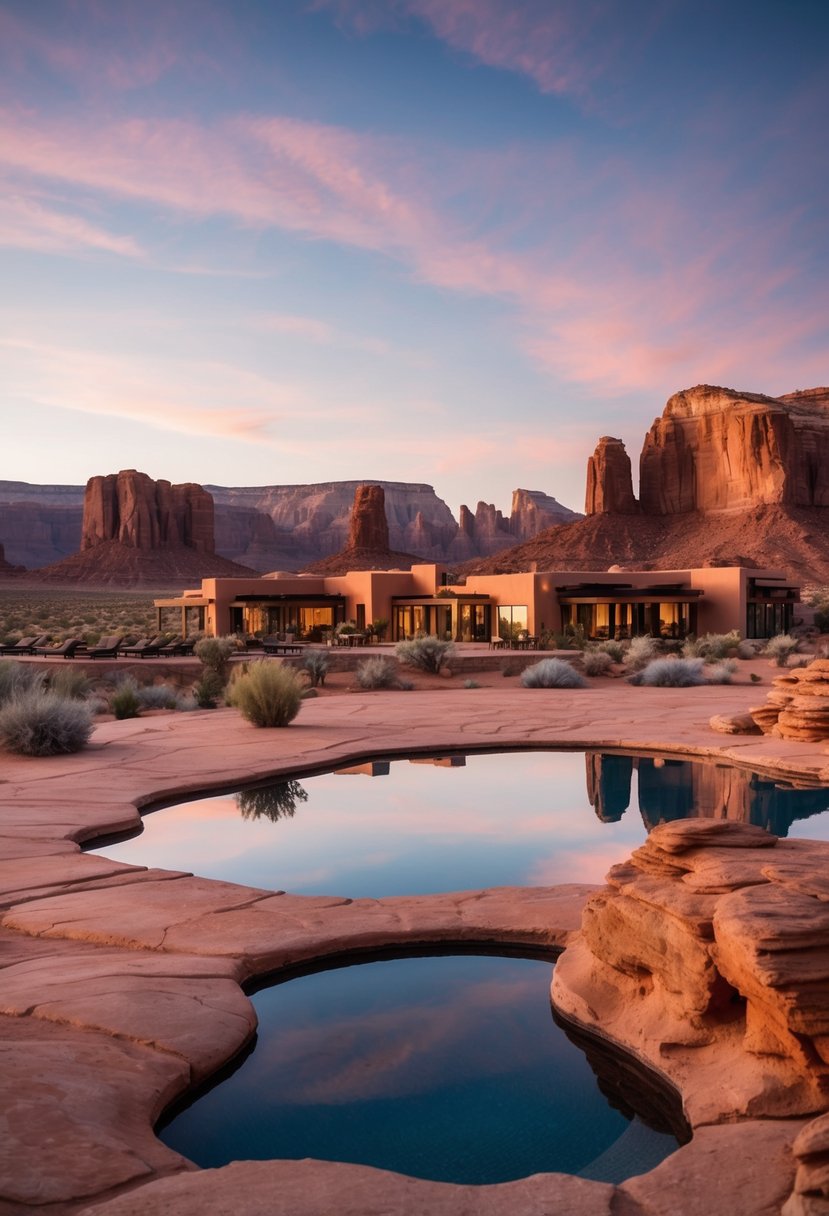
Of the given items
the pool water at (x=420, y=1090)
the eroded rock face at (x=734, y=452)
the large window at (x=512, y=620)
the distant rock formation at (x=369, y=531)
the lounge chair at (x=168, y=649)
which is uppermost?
the eroded rock face at (x=734, y=452)

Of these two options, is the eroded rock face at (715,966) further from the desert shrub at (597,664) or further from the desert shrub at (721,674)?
the desert shrub at (597,664)

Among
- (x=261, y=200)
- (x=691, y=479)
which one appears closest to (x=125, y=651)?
(x=261, y=200)

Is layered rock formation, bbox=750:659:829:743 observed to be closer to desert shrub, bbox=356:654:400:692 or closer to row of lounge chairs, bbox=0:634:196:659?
desert shrub, bbox=356:654:400:692

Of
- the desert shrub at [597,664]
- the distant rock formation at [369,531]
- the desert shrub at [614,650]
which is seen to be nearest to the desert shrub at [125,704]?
the desert shrub at [597,664]

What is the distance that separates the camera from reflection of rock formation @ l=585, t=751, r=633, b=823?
1003 centimetres

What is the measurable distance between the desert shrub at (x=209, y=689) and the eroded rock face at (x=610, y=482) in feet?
207

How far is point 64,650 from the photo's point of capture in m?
24.3

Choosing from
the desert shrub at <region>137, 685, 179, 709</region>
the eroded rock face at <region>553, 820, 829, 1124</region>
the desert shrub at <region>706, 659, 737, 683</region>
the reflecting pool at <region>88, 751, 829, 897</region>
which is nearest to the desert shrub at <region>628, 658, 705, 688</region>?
Result: the desert shrub at <region>706, 659, 737, 683</region>

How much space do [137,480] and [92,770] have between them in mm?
92392

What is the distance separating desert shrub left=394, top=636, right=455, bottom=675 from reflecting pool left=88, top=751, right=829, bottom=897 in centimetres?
1073

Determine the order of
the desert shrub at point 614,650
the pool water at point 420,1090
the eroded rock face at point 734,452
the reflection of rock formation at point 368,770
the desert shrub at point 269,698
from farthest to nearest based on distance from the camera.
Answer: the eroded rock face at point 734,452, the desert shrub at point 614,650, the desert shrub at point 269,698, the reflection of rock formation at point 368,770, the pool water at point 420,1090

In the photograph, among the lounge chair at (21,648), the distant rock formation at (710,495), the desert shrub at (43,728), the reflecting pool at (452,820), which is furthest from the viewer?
the distant rock formation at (710,495)

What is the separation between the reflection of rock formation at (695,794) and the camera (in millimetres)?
9656

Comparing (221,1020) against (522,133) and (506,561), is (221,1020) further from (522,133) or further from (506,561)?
(506,561)
